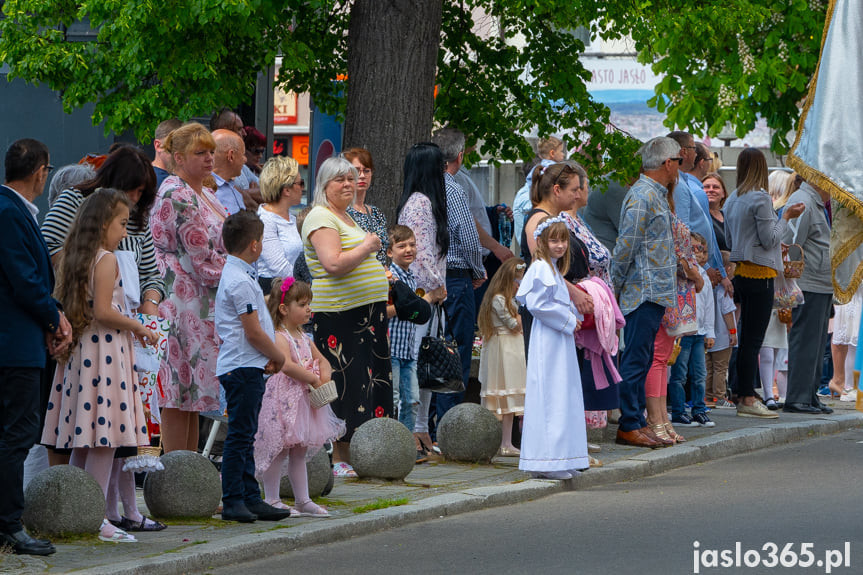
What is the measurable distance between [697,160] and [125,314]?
776 centimetres

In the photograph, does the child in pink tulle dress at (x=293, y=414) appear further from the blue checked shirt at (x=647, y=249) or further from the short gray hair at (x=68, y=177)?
the blue checked shirt at (x=647, y=249)

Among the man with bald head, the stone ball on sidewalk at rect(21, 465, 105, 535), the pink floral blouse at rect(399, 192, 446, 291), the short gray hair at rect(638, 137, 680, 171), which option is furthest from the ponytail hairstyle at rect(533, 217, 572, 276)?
the stone ball on sidewalk at rect(21, 465, 105, 535)

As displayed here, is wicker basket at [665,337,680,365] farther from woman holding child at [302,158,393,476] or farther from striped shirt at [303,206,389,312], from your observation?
striped shirt at [303,206,389,312]

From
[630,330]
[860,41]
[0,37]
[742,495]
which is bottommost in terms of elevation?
[742,495]

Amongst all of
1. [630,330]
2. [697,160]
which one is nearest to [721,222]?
[697,160]

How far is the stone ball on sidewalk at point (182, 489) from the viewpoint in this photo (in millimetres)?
8180

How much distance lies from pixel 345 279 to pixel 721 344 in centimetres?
607

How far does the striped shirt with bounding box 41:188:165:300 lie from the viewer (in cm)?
825

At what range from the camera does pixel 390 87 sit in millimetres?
13227

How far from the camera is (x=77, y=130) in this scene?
55.5 feet

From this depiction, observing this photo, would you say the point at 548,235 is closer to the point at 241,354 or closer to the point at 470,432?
the point at 470,432

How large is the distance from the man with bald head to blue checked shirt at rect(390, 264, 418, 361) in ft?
3.98

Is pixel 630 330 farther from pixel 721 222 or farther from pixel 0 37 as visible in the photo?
pixel 0 37

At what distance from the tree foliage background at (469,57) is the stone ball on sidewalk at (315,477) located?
503 centimetres
